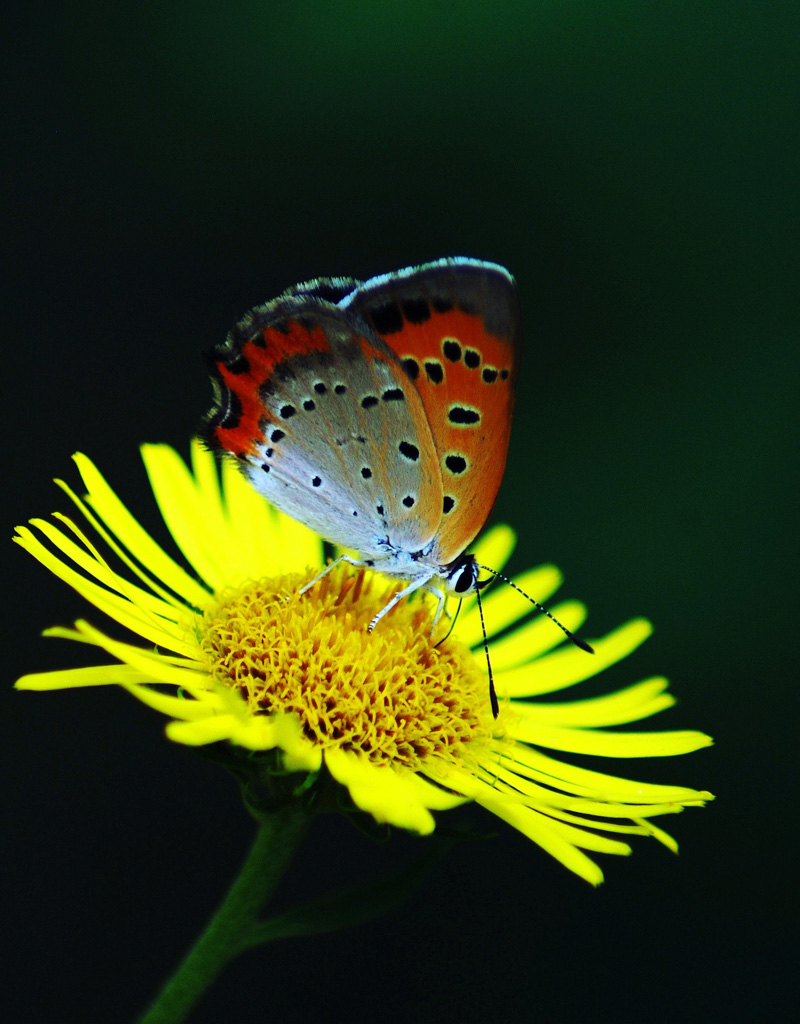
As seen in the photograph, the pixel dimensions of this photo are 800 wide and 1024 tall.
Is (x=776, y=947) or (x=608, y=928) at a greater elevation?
(x=776, y=947)

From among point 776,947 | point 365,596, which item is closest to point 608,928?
point 776,947

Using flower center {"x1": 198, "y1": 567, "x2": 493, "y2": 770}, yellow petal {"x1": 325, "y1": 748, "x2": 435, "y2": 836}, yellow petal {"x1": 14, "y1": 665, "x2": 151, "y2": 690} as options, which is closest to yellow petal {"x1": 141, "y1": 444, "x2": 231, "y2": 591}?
flower center {"x1": 198, "y1": 567, "x2": 493, "y2": 770}

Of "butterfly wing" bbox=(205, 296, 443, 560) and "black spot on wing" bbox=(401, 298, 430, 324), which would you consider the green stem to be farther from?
"black spot on wing" bbox=(401, 298, 430, 324)

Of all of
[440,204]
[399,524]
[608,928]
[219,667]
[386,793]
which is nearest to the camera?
[386,793]

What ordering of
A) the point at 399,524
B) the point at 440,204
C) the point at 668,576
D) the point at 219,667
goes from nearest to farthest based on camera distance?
1. the point at 219,667
2. the point at 399,524
3. the point at 668,576
4. the point at 440,204

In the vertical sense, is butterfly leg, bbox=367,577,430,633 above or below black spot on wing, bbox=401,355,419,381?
below

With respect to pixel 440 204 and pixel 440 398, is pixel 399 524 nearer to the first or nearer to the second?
pixel 440 398

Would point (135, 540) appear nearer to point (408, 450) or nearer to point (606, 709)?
point (408, 450)
